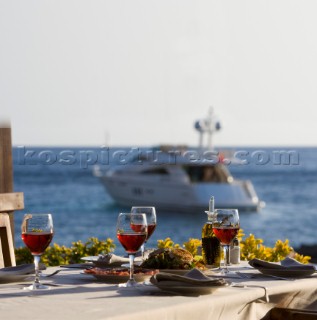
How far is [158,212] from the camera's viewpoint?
46.5 m

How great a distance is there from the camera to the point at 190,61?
173 ft

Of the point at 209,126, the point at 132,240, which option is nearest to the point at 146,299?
the point at 132,240

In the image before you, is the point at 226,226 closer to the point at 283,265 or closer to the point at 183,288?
the point at 283,265

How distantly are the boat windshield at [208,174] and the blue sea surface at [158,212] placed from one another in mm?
1402

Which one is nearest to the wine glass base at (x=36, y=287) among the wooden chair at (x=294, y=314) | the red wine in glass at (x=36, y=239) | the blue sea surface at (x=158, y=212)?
the red wine in glass at (x=36, y=239)

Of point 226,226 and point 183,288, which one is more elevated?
point 226,226

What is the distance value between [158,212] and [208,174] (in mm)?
3231

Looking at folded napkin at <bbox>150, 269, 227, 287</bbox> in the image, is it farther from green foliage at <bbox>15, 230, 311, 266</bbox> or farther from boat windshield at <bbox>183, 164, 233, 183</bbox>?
boat windshield at <bbox>183, 164, 233, 183</bbox>

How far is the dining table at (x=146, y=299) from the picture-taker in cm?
315

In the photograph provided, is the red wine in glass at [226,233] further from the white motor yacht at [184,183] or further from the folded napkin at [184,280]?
the white motor yacht at [184,183]

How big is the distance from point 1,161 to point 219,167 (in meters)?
39.1

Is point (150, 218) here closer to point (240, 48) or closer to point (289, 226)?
point (289, 226)

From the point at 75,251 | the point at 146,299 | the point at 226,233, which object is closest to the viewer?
the point at 146,299

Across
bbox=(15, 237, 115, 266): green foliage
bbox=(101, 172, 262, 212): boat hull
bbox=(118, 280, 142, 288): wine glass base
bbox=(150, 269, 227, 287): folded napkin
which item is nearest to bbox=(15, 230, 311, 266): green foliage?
bbox=(15, 237, 115, 266): green foliage
